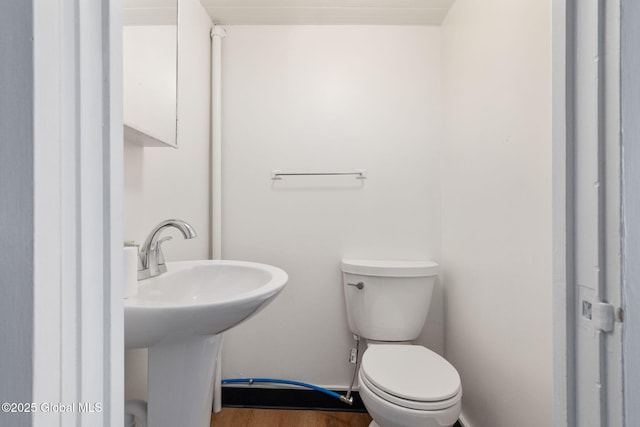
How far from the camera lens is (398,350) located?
4.23 feet

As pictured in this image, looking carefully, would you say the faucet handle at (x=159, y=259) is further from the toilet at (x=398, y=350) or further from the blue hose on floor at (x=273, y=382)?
the blue hose on floor at (x=273, y=382)

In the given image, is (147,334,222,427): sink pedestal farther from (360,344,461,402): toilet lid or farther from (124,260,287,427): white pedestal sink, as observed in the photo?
(360,344,461,402): toilet lid

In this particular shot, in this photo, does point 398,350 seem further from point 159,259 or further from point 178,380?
point 159,259

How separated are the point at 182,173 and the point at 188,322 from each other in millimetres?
827

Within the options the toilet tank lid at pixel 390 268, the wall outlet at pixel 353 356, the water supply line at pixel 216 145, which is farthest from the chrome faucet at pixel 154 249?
the wall outlet at pixel 353 356

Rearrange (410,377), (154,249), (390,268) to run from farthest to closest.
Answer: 1. (390,268)
2. (410,377)
3. (154,249)

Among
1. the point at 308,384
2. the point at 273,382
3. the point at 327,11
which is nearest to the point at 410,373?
the point at 308,384

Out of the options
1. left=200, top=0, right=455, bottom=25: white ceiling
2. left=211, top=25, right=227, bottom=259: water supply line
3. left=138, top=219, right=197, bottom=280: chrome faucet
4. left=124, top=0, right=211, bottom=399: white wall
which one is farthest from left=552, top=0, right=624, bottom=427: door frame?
left=211, top=25, right=227, bottom=259: water supply line

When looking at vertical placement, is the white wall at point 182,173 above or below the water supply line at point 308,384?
above

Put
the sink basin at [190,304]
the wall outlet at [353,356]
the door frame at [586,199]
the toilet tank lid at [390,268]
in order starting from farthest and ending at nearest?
1. the wall outlet at [353,356]
2. the toilet tank lid at [390,268]
3. the sink basin at [190,304]
4. the door frame at [586,199]

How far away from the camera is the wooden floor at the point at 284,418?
1.45 m

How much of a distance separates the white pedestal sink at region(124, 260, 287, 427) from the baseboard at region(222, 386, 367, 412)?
2.23ft

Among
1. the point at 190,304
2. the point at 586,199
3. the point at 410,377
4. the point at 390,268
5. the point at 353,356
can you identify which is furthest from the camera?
the point at 353,356

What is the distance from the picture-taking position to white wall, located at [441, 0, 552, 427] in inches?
36.0
